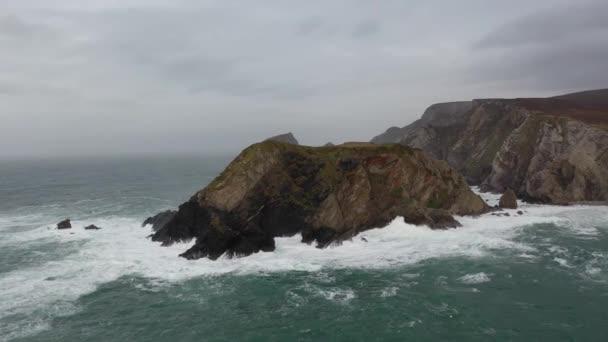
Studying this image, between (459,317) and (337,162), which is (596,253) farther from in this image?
(337,162)

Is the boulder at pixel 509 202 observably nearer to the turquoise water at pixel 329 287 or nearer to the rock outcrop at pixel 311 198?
the turquoise water at pixel 329 287

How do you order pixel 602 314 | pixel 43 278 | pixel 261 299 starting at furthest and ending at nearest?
pixel 43 278 < pixel 261 299 < pixel 602 314

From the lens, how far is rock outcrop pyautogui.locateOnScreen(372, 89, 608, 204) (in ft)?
231

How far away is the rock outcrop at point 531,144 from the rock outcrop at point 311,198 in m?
22.7

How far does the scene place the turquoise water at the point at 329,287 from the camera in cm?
2805

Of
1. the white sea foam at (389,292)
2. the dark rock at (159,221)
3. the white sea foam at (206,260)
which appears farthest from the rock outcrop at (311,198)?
the white sea foam at (389,292)

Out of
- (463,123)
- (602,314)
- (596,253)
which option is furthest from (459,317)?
(463,123)

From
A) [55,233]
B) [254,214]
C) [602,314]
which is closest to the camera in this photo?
[602,314]

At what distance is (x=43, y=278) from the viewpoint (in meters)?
39.5

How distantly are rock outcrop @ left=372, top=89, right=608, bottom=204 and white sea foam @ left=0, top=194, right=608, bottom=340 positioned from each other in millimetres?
12608

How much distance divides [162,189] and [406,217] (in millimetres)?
77266

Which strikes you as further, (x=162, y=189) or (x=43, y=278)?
(x=162, y=189)

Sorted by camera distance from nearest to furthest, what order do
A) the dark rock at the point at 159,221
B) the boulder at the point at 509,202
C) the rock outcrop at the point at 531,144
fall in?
the dark rock at the point at 159,221
the boulder at the point at 509,202
the rock outcrop at the point at 531,144

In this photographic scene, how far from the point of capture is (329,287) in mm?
35719
